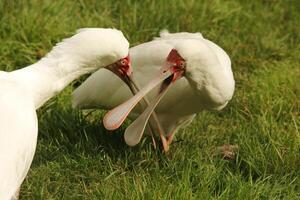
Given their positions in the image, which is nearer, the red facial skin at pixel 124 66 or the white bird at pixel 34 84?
the white bird at pixel 34 84

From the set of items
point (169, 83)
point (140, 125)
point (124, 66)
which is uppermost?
point (124, 66)

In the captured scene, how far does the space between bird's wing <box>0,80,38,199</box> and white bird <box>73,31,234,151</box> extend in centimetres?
85

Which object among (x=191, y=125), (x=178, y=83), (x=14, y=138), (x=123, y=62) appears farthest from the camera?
(x=191, y=125)

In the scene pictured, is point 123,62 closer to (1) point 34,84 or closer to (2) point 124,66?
(2) point 124,66

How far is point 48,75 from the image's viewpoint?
4801 mm

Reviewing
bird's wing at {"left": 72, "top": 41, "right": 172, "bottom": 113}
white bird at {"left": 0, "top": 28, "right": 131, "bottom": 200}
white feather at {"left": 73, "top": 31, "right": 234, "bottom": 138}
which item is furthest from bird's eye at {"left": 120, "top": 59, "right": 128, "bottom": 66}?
bird's wing at {"left": 72, "top": 41, "right": 172, "bottom": 113}

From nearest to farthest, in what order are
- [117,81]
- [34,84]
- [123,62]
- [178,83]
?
1. [34,84]
2. [123,62]
3. [178,83]
4. [117,81]

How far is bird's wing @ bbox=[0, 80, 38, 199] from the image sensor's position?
4246 mm

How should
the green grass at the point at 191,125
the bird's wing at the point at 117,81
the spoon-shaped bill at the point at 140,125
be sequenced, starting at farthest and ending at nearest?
the bird's wing at the point at 117,81 → the spoon-shaped bill at the point at 140,125 → the green grass at the point at 191,125

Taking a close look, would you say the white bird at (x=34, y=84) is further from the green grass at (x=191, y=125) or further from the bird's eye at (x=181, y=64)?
the green grass at (x=191, y=125)

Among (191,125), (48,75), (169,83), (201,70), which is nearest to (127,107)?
(169,83)

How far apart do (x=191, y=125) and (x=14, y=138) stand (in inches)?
86.6

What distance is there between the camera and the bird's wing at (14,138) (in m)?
4.25

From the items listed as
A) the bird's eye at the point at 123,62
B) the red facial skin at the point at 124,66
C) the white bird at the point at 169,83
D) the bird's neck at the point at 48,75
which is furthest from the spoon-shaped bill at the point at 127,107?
the bird's neck at the point at 48,75
